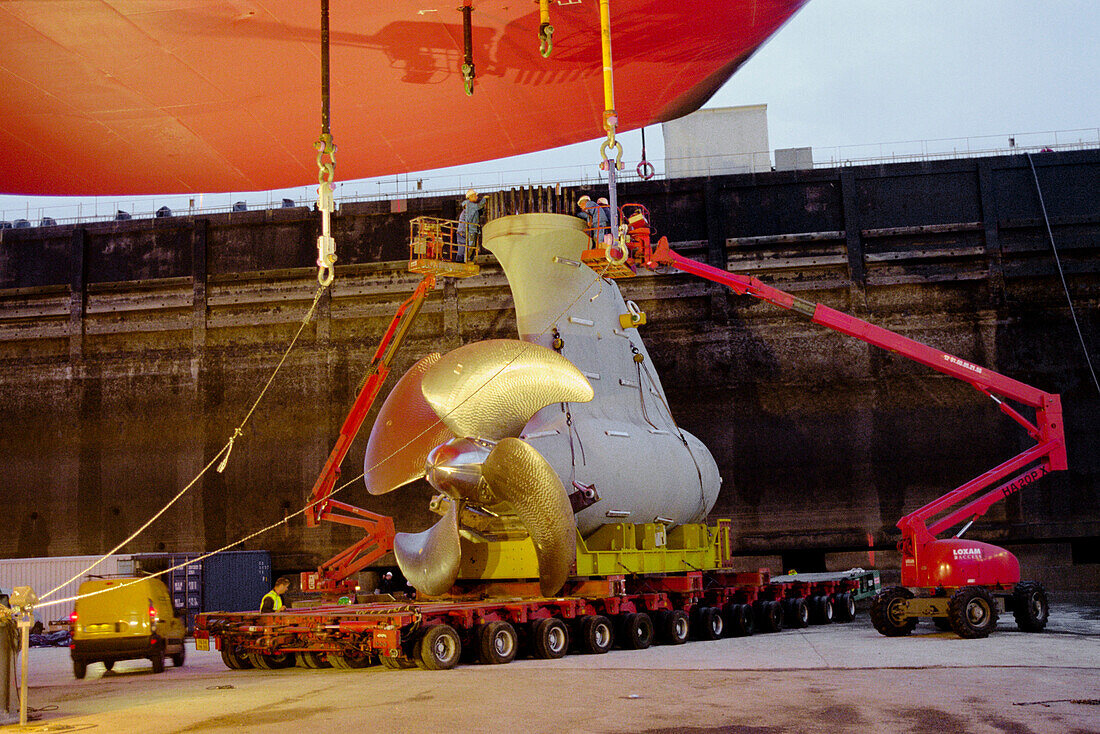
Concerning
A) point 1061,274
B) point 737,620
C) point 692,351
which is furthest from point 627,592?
point 1061,274

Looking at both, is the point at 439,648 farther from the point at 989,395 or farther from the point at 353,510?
the point at 989,395

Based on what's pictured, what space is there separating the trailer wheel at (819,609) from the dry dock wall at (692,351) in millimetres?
5457

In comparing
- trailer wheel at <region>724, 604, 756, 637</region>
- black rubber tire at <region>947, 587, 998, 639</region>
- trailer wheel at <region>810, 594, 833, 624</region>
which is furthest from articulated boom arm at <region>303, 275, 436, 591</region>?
black rubber tire at <region>947, 587, 998, 639</region>

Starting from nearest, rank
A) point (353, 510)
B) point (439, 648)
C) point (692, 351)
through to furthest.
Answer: point (439, 648)
point (353, 510)
point (692, 351)

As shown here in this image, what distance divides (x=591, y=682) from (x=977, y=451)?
17.9 meters

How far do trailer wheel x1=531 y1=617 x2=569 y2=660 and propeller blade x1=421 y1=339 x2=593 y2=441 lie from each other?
10.4ft

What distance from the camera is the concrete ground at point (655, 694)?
8.72 meters

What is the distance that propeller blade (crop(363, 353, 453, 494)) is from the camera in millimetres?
16484

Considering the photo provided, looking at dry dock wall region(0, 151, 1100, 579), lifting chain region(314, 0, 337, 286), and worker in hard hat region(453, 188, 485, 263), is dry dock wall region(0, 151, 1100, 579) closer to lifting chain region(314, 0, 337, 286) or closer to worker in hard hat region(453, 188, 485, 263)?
A: worker in hard hat region(453, 188, 485, 263)

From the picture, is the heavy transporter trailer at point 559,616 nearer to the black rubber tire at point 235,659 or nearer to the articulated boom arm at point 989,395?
the black rubber tire at point 235,659

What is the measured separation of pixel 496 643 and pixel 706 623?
530cm

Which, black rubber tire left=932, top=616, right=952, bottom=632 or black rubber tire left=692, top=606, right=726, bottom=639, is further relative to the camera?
black rubber tire left=692, top=606, right=726, bottom=639

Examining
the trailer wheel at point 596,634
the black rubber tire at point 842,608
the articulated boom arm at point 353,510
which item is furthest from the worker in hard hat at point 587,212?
the black rubber tire at point 842,608

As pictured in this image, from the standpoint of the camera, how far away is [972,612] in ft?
51.6
